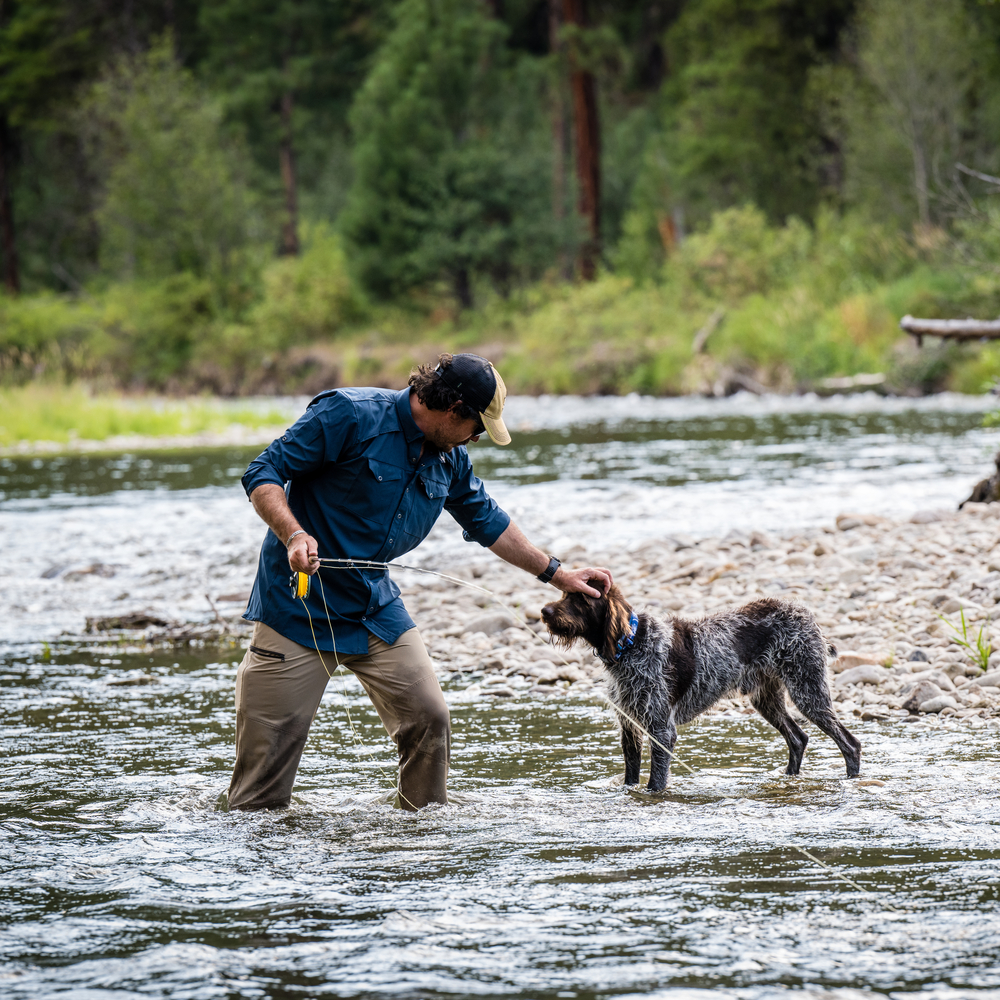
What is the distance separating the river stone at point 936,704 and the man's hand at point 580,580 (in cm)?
242

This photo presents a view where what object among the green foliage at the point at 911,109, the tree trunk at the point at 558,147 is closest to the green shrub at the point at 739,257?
the green foliage at the point at 911,109

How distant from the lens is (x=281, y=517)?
5148 mm

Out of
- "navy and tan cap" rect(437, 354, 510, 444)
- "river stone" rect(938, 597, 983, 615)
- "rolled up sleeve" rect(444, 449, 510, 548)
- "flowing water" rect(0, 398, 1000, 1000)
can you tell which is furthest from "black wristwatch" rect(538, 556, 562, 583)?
"river stone" rect(938, 597, 983, 615)

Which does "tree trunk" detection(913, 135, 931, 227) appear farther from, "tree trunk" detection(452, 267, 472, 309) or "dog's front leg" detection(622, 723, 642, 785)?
"dog's front leg" detection(622, 723, 642, 785)

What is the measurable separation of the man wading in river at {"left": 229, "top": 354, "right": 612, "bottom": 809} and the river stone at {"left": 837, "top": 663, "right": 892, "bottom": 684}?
315 centimetres

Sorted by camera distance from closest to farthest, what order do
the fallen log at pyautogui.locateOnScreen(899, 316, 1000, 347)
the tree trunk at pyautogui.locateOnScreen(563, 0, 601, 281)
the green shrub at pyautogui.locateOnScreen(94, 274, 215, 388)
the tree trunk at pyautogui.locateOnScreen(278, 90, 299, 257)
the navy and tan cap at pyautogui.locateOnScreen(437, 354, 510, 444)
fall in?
the navy and tan cap at pyautogui.locateOnScreen(437, 354, 510, 444) → the fallen log at pyautogui.locateOnScreen(899, 316, 1000, 347) → the tree trunk at pyautogui.locateOnScreen(563, 0, 601, 281) → the green shrub at pyautogui.locateOnScreen(94, 274, 215, 388) → the tree trunk at pyautogui.locateOnScreen(278, 90, 299, 257)

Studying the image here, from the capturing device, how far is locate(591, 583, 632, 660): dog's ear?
606cm

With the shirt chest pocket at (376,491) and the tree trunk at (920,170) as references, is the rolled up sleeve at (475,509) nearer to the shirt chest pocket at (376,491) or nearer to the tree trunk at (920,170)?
the shirt chest pocket at (376,491)

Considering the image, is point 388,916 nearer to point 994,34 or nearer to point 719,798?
point 719,798

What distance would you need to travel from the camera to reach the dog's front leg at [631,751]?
6.30m

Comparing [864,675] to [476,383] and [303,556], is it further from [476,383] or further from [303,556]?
[303,556]

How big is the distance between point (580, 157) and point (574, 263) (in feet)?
12.4

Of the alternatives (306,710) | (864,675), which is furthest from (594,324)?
(306,710)

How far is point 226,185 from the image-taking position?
47.0m
